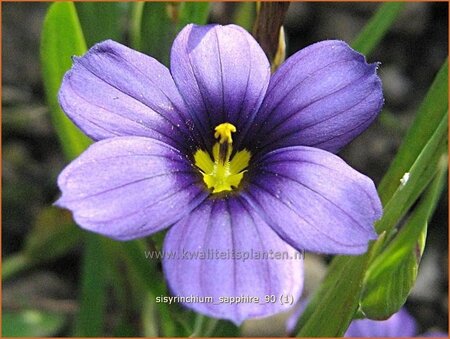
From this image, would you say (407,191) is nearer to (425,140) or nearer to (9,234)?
(425,140)

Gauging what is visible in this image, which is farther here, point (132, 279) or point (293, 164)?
point (132, 279)

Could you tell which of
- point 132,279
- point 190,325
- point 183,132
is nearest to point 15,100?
point 132,279

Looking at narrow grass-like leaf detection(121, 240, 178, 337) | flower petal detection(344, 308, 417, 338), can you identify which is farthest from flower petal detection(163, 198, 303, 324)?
flower petal detection(344, 308, 417, 338)

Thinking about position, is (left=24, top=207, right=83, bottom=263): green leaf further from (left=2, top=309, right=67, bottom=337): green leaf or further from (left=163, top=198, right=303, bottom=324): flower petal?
(left=163, top=198, right=303, bottom=324): flower petal

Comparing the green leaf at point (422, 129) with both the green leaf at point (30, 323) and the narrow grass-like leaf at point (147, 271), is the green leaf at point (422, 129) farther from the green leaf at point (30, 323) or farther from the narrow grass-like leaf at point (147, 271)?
the green leaf at point (30, 323)

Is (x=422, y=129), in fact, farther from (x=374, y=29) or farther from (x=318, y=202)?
(x=318, y=202)

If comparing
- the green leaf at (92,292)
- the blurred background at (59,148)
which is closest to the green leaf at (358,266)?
the green leaf at (92,292)

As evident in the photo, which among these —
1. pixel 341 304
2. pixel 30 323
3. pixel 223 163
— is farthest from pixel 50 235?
pixel 341 304
